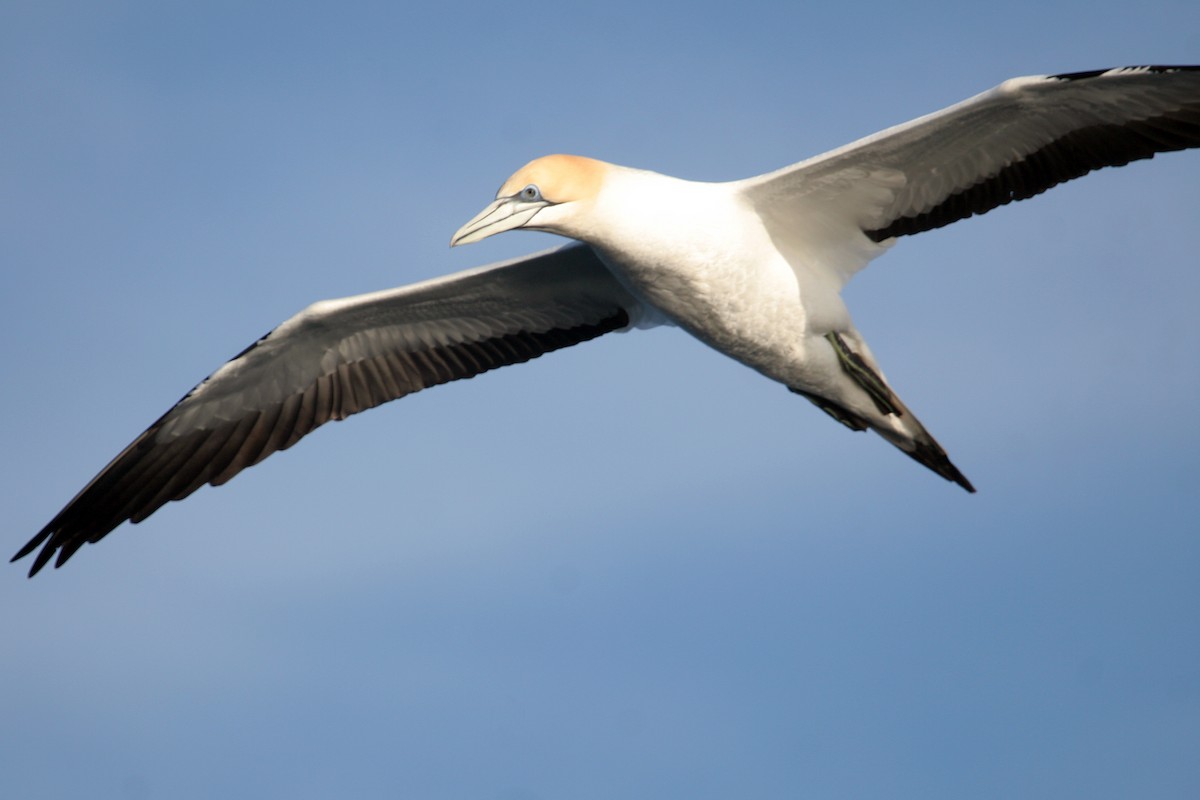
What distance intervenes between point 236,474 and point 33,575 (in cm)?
166

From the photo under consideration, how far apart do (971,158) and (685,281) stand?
240 cm

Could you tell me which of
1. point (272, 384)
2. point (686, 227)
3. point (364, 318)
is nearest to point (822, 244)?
point (686, 227)

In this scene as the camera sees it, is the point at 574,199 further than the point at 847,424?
No

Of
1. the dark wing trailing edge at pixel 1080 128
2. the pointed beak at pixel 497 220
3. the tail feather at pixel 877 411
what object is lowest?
the tail feather at pixel 877 411

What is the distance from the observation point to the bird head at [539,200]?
9.83 metres

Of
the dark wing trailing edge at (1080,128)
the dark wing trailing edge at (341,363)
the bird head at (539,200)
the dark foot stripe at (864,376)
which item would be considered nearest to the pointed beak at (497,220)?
the bird head at (539,200)

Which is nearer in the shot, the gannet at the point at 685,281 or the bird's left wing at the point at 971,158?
the gannet at the point at 685,281

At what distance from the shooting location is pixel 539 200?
9.88 m

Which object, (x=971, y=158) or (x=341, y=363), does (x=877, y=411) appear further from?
(x=341, y=363)

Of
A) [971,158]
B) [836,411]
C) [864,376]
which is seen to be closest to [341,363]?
[836,411]

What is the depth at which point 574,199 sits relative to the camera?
987 centimetres

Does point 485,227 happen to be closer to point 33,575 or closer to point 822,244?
point 822,244

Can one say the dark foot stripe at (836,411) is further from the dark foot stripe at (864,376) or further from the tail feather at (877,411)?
the dark foot stripe at (864,376)

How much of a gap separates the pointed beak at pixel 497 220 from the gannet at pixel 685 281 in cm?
1
